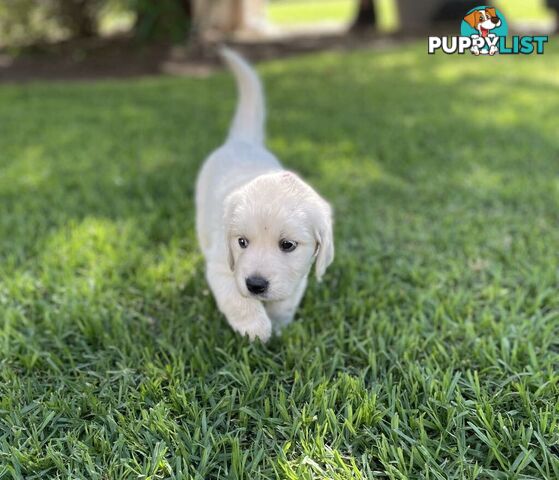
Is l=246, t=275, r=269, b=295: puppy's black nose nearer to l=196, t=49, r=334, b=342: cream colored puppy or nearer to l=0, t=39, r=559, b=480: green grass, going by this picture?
l=196, t=49, r=334, b=342: cream colored puppy

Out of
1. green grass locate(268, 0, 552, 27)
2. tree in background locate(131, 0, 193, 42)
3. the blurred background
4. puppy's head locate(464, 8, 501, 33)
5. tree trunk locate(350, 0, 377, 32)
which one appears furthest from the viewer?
green grass locate(268, 0, 552, 27)

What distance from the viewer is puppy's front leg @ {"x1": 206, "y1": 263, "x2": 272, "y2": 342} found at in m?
2.37

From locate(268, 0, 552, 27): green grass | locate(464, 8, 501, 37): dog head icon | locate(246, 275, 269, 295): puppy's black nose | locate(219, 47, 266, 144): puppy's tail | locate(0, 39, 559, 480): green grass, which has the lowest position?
locate(268, 0, 552, 27): green grass

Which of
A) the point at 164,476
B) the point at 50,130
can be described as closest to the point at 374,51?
the point at 50,130

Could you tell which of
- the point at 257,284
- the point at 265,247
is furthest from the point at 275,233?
the point at 257,284

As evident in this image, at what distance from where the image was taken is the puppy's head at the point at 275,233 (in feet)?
7.09

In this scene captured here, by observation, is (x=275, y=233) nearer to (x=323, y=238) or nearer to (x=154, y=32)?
(x=323, y=238)

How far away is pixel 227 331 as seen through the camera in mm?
2535

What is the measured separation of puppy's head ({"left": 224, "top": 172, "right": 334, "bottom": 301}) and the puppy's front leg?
152mm

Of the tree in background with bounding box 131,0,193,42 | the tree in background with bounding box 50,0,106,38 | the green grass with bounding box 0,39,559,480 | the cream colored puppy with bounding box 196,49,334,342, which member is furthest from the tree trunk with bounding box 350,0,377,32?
the cream colored puppy with bounding box 196,49,334,342

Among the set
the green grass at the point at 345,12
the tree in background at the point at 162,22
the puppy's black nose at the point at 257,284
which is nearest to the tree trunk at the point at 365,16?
the green grass at the point at 345,12

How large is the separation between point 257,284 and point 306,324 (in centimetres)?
61

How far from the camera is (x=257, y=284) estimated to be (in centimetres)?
215

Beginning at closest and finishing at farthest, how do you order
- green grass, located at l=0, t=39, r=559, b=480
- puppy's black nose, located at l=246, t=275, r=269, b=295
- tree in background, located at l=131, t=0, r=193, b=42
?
1. green grass, located at l=0, t=39, r=559, b=480
2. puppy's black nose, located at l=246, t=275, r=269, b=295
3. tree in background, located at l=131, t=0, r=193, b=42
